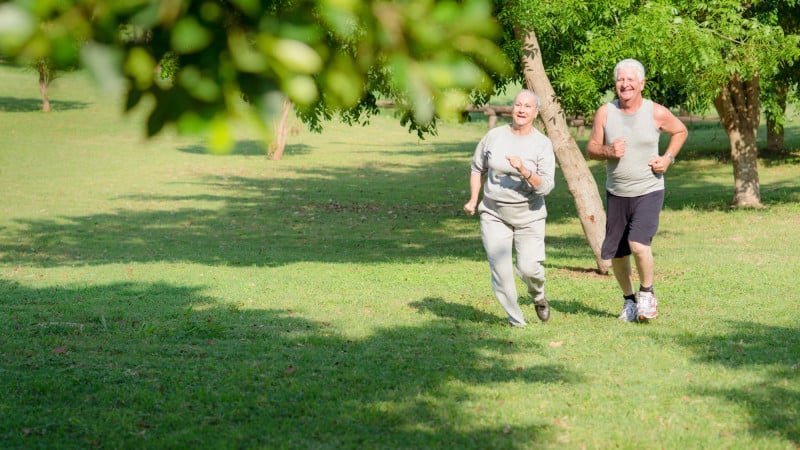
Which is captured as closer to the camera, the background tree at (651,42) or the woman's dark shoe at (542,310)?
the woman's dark shoe at (542,310)

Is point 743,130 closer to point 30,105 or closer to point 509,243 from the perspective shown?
point 509,243

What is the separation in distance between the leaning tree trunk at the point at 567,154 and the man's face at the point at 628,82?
15.9ft

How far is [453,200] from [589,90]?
1424 centimetres

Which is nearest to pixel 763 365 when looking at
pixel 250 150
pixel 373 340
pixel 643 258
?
pixel 643 258

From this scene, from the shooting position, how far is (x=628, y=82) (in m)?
8.54

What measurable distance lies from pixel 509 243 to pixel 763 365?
2.43m

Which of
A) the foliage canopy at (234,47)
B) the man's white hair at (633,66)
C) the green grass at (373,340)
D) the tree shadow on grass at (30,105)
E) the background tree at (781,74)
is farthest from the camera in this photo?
the tree shadow on grass at (30,105)

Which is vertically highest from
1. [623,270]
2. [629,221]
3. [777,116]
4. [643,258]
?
[777,116]

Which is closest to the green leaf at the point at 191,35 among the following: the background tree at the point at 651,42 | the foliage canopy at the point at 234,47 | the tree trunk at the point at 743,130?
the foliage canopy at the point at 234,47

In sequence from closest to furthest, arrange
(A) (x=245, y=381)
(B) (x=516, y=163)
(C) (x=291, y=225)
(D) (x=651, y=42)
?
(A) (x=245, y=381) < (B) (x=516, y=163) < (D) (x=651, y=42) < (C) (x=291, y=225)

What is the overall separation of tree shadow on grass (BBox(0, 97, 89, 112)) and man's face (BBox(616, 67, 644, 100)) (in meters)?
55.0

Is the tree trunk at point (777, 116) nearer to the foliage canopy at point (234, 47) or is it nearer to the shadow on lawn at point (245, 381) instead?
the shadow on lawn at point (245, 381)

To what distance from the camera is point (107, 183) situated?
3103 cm

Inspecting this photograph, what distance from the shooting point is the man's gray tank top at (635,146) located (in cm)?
870
